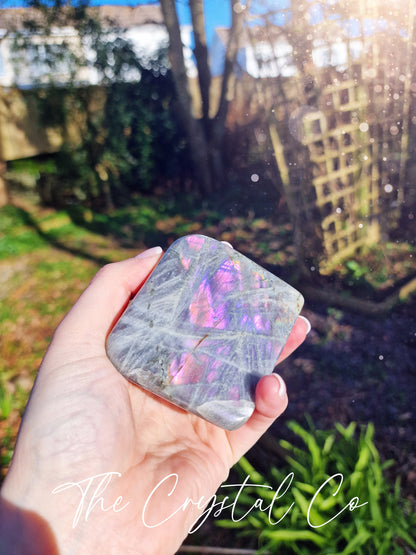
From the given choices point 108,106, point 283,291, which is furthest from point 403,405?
point 108,106

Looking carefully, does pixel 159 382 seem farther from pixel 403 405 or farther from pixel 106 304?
pixel 403 405

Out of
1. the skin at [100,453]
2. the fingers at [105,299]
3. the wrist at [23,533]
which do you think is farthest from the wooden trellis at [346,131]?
the wrist at [23,533]

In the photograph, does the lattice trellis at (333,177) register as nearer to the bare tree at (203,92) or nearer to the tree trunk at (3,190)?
the bare tree at (203,92)

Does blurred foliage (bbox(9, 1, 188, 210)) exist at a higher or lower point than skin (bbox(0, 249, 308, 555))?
higher

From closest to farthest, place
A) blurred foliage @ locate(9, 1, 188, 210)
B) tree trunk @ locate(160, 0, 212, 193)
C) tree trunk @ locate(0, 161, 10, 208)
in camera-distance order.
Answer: tree trunk @ locate(160, 0, 212, 193) < blurred foliage @ locate(9, 1, 188, 210) < tree trunk @ locate(0, 161, 10, 208)

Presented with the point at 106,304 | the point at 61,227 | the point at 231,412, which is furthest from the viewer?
the point at 61,227

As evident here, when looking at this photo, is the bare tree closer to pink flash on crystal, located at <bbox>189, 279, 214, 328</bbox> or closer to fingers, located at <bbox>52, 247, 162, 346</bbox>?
fingers, located at <bbox>52, 247, 162, 346</bbox>

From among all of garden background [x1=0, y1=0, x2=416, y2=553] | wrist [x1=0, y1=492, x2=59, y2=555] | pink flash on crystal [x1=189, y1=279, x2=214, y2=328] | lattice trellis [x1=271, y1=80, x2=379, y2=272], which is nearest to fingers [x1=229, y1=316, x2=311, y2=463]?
pink flash on crystal [x1=189, y1=279, x2=214, y2=328]

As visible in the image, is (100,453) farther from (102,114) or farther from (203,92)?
(102,114)
